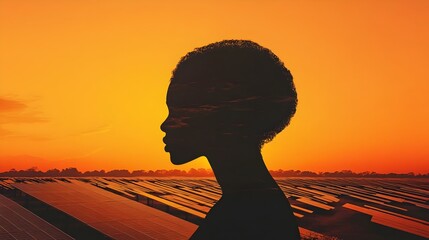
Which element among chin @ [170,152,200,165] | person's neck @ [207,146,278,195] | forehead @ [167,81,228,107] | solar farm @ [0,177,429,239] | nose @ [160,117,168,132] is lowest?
solar farm @ [0,177,429,239]

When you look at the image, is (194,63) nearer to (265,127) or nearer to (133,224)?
(265,127)

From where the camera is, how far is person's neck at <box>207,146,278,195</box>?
3.37 m

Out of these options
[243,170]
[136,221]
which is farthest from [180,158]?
[136,221]

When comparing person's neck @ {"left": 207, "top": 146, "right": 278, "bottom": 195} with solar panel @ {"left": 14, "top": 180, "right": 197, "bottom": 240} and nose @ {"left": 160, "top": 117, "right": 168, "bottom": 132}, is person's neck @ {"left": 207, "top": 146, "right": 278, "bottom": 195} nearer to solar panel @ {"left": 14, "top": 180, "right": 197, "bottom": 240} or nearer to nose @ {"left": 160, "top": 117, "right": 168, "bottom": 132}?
nose @ {"left": 160, "top": 117, "right": 168, "bottom": 132}

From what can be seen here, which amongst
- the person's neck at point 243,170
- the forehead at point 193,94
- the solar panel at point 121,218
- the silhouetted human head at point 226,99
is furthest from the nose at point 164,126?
the solar panel at point 121,218

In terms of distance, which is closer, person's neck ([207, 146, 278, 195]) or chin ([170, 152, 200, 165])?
person's neck ([207, 146, 278, 195])

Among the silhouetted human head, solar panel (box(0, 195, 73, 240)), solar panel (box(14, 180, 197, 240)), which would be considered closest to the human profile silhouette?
the silhouetted human head

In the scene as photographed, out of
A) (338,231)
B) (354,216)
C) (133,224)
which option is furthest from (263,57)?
(354,216)

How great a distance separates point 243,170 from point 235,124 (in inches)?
16.1

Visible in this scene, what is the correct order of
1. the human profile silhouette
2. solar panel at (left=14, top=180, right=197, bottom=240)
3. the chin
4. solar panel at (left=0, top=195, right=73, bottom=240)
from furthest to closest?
1. solar panel at (left=14, top=180, right=197, bottom=240)
2. solar panel at (left=0, top=195, right=73, bottom=240)
3. the chin
4. the human profile silhouette

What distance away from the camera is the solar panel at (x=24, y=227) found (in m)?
12.7

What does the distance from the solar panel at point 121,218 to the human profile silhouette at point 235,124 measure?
1060 cm

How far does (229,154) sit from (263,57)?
2.99 feet

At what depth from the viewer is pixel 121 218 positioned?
16172 millimetres
